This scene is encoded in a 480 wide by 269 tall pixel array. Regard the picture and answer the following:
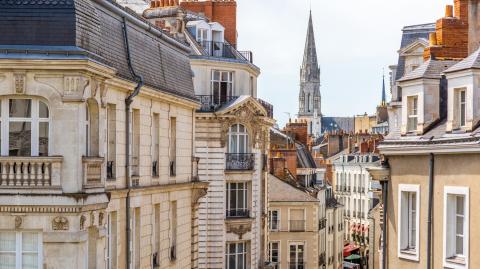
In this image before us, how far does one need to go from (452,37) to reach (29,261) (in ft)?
43.4

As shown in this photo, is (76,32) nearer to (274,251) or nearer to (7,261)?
(7,261)

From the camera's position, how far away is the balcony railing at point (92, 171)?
2503cm

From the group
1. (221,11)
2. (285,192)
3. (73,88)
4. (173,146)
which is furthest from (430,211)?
(285,192)

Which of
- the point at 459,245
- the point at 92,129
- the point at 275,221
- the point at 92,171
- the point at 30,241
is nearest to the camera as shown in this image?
the point at 30,241

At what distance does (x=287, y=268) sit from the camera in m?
74.1

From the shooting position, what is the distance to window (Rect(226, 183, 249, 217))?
52.6m

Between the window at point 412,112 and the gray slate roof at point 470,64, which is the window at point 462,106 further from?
the window at point 412,112

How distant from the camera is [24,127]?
24781 millimetres

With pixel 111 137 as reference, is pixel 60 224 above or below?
below

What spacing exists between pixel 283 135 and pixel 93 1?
54.3 m

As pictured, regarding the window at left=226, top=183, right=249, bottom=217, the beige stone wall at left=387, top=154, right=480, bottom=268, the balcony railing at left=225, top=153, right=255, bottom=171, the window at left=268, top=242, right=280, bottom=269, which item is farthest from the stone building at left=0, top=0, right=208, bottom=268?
the window at left=268, top=242, right=280, bottom=269

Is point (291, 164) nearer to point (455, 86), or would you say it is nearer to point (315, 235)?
point (315, 235)

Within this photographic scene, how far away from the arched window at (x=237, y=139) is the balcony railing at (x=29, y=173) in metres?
27.5

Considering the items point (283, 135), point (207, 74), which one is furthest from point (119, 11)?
point (283, 135)
